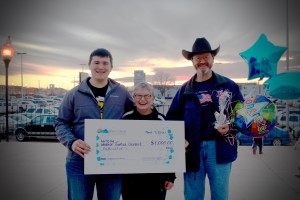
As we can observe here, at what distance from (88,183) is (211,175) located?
52.3 inches

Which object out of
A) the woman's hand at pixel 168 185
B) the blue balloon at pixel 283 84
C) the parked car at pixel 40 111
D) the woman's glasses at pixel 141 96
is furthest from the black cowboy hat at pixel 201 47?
the parked car at pixel 40 111

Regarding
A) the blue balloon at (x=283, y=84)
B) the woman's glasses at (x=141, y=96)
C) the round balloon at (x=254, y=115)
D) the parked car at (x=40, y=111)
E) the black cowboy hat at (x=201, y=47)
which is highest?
the black cowboy hat at (x=201, y=47)

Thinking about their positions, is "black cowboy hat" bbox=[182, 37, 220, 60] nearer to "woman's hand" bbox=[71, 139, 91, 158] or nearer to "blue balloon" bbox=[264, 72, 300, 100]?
"blue balloon" bbox=[264, 72, 300, 100]

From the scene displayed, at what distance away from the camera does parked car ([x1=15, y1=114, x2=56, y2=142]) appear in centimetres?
1127

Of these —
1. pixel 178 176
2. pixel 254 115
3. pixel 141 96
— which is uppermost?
pixel 141 96

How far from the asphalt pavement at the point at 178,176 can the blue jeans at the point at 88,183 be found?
Result: 5.98ft

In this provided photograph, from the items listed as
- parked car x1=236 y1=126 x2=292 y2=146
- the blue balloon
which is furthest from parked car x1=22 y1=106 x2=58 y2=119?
the blue balloon

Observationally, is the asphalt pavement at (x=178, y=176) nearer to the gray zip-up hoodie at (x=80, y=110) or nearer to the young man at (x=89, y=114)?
the young man at (x=89, y=114)

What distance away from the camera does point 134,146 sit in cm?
257

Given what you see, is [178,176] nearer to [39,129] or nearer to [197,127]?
[197,127]

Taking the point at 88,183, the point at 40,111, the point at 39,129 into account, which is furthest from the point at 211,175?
the point at 40,111

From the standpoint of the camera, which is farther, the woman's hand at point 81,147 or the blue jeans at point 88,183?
the blue jeans at point 88,183

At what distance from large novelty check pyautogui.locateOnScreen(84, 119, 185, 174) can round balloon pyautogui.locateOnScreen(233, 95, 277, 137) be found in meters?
0.63

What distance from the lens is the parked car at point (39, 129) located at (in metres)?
11.3
